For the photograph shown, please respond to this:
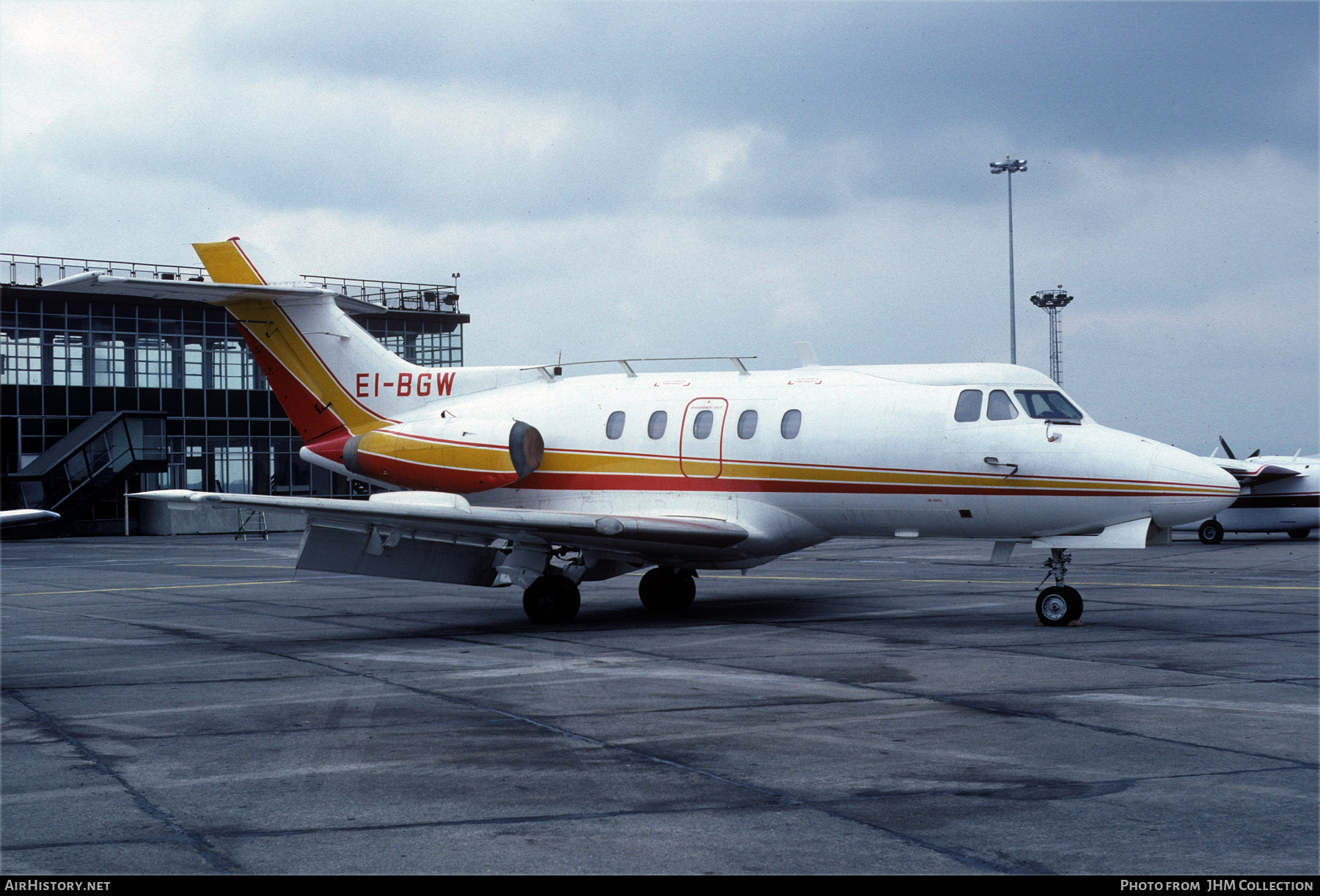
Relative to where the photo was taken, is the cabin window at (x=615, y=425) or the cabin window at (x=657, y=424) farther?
the cabin window at (x=615, y=425)

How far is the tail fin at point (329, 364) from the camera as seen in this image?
19047 mm

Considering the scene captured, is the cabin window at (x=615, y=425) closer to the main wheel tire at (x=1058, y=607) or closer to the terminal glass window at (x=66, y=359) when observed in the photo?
the main wheel tire at (x=1058, y=607)

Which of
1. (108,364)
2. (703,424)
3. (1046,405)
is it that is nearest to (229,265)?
(703,424)

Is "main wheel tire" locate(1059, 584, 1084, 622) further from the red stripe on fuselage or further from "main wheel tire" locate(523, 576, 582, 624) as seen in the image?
"main wheel tire" locate(523, 576, 582, 624)

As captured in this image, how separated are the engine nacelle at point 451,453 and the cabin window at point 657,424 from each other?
1558 mm

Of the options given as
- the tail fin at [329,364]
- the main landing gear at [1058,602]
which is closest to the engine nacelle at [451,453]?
the tail fin at [329,364]

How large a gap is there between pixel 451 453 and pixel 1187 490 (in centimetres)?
936

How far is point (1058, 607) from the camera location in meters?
14.5

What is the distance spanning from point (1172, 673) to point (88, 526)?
49.9 m

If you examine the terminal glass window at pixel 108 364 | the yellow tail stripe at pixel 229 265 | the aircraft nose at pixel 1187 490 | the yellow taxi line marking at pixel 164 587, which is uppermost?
the terminal glass window at pixel 108 364

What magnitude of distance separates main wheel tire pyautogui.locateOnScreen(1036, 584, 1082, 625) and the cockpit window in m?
2.00

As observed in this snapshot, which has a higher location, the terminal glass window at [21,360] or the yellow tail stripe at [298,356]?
the terminal glass window at [21,360]

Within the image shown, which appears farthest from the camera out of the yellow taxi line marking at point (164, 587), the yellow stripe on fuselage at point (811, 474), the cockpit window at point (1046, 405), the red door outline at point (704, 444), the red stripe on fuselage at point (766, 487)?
the yellow taxi line marking at point (164, 587)

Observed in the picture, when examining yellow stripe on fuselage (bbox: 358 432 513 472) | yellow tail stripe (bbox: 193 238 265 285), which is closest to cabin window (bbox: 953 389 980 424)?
yellow stripe on fuselage (bbox: 358 432 513 472)
